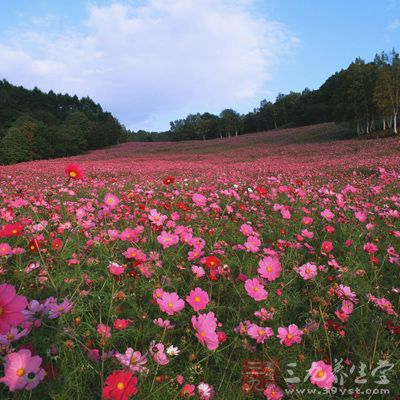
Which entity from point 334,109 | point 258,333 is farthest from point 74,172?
point 334,109

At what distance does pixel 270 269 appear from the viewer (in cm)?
160

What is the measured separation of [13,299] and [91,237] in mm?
1700

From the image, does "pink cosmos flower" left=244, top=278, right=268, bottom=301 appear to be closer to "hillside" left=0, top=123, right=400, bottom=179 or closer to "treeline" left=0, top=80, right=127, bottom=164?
"hillside" left=0, top=123, right=400, bottom=179

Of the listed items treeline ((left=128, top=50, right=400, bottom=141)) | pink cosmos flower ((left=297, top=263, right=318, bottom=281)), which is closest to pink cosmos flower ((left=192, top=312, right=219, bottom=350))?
pink cosmos flower ((left=297, top=263, right=318, bottom=281))

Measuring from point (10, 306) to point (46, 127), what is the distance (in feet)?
148

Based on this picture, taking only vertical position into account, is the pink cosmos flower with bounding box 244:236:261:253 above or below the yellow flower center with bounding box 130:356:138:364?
above

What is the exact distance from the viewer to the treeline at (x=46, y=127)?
34688 millimetres

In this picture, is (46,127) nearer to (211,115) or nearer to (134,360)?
(134,360)

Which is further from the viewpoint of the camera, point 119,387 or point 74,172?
point 74,172

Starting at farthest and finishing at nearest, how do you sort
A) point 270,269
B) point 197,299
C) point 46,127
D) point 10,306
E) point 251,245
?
point 46,127
point 251,245
point 270,269
point 197,299
point 10,306

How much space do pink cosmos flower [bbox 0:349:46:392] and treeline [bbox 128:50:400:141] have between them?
28.5 meters

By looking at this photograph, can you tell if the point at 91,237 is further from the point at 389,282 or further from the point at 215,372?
the point at 389,282

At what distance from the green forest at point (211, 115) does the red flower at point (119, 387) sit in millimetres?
28424

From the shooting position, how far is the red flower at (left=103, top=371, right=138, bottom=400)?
2.53 ft
